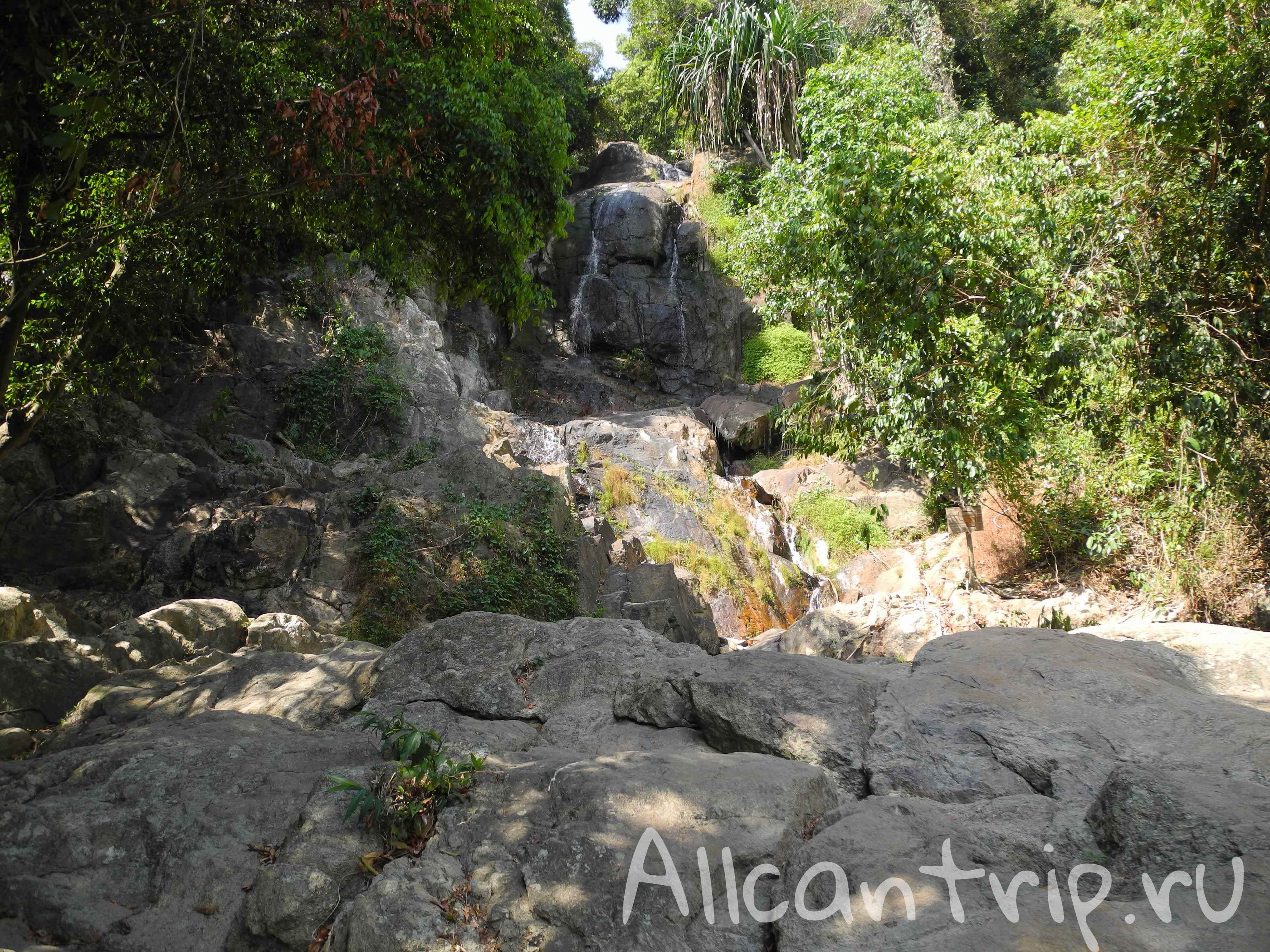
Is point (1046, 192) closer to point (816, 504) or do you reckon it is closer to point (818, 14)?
point (816, 504)

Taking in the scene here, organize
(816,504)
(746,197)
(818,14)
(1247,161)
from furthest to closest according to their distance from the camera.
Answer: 1. (746,197)
2. (818,14)
3. (816,504)
4. (1247,161)

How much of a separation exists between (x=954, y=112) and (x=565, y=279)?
10.9 m

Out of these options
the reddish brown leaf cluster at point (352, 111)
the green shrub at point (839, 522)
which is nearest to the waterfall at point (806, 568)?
the green shrub at point (839, 522)

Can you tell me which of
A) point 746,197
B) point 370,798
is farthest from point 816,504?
point 370,798

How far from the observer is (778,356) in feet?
77.8

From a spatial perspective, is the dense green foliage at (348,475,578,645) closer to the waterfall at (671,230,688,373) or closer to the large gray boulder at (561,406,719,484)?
the large gray boulder at (561,406,719,484)

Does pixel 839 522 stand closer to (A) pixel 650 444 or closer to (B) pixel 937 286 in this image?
(A) pixel 650 444

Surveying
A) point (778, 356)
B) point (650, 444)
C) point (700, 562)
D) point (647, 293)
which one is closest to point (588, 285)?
point (647, 293)

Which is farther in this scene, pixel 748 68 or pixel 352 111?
pixel 748 68

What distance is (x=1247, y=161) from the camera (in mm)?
8344

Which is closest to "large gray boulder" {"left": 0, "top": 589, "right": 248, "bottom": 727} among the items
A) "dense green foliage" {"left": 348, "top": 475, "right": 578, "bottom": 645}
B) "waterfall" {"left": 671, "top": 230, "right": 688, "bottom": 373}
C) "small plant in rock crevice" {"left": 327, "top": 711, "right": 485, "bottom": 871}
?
"dense green foliage" {"left": 348, "top": 475, "right": 578, "bottom": 645}

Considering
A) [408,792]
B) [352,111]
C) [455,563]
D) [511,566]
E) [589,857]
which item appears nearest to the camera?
[589,857]

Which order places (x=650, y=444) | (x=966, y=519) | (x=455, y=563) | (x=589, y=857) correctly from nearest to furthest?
(x=589, y=857) → (x=455, y=563) → (x=966, y=519) → (x=650, y=444)

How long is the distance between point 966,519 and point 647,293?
1298 cm
